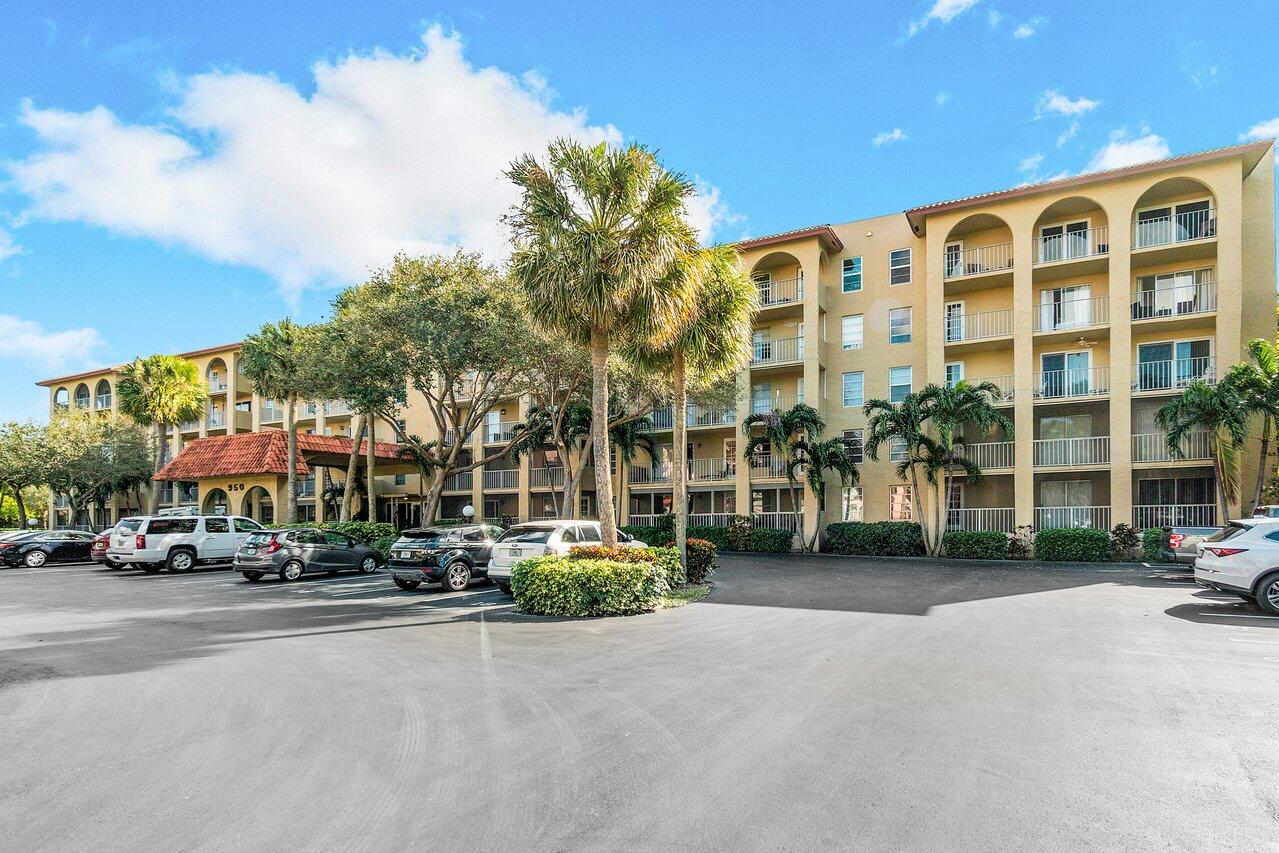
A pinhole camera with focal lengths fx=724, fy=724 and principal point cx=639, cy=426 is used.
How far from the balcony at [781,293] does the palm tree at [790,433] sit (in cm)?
532

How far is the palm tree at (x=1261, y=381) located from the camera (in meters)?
21.2

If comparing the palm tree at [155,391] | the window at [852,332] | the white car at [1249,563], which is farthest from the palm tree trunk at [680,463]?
the palm tree at [155,391]

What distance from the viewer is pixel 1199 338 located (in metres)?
25.6

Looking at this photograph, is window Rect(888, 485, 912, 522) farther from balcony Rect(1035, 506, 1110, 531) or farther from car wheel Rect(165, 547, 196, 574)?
car wheel Rect(165, 547, 196, 574)

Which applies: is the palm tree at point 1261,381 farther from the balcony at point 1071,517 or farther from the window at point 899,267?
the window at point 899,267

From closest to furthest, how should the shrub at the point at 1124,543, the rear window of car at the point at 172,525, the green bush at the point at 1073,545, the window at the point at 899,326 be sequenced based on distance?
the rear window of car at the point at 172,525 → the green bush at the point at 1073,545 → the shrub at the point at 1124,543 → the window at the point at 899,326

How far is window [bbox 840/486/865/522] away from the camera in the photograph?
30.4 metres

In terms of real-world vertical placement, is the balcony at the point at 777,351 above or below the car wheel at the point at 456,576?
above

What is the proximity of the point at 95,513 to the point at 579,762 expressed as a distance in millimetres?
60431

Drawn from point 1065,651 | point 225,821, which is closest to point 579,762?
point 225,821

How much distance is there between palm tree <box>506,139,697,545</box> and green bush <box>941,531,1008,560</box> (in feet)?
54.1

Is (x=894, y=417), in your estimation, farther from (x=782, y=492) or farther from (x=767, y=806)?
(x=767, y=806)

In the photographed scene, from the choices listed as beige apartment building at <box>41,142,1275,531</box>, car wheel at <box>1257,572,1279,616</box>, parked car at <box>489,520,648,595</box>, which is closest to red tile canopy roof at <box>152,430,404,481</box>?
beige apartment building at <box>41,142,1275,531</box>

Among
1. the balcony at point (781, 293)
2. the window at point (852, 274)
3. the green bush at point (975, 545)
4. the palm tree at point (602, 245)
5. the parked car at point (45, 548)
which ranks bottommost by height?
the parked car at point (45, 548)
